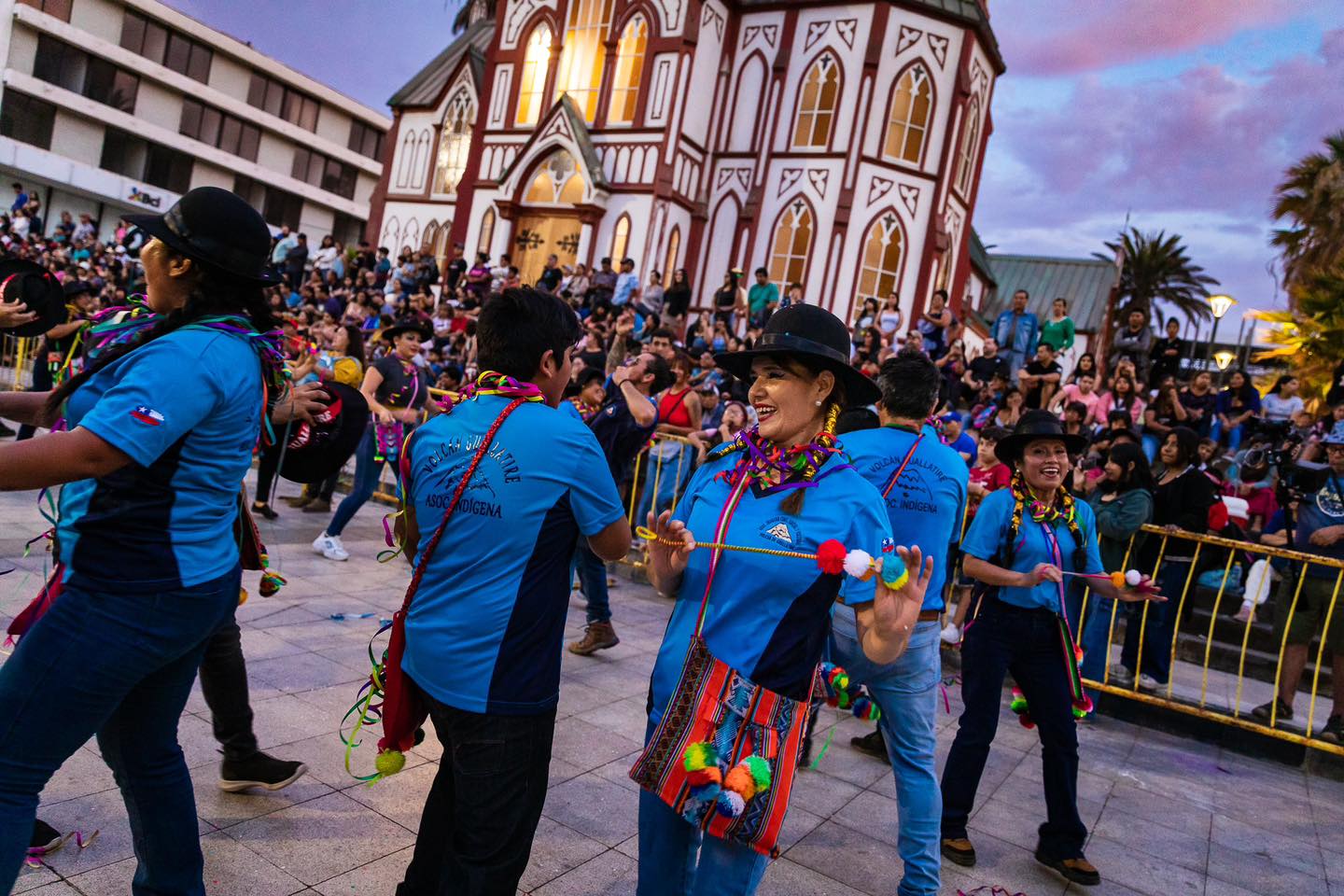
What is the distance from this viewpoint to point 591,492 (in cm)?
235

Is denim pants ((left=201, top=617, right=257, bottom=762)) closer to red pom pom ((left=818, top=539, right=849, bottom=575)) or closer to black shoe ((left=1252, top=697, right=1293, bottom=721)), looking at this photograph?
red pom pom ((left=818, top=539, right=849, bottom=575))

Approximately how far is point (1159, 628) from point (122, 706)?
695 cm

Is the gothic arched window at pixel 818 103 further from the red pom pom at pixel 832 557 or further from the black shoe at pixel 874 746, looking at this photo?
the red pom pom at pixel 832 557

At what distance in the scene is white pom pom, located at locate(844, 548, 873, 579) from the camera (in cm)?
215

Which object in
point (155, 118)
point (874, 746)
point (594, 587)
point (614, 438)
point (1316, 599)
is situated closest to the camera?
point (874, 746)

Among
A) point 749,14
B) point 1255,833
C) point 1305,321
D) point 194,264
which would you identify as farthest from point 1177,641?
point 749,14

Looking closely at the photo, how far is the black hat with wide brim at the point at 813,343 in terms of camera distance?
246 cm

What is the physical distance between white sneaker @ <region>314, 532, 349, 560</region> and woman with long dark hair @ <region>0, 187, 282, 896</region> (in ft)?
16.9

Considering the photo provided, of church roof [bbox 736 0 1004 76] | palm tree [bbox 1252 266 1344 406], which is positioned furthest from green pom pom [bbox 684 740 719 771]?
church roof [bbox 736 0 1004 76]

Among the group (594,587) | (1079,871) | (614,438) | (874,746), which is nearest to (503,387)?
(1079,871)

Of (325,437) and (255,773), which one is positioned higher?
(325,437)

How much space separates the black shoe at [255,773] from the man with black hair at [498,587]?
1.27 metres

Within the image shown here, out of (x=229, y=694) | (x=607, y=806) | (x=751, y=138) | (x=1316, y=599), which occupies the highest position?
(x=751, y=138)

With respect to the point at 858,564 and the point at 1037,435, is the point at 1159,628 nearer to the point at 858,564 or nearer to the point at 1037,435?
the point at 1037,435
